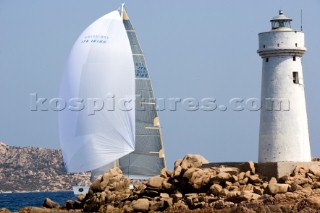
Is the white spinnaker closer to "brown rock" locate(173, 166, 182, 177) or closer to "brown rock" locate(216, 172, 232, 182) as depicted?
"brown rock" locate(173, 166, 182, 177)

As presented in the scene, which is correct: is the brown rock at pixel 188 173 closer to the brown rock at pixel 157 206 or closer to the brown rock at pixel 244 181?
the brown rock at pixel 157 206

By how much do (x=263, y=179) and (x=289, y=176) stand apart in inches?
38.2

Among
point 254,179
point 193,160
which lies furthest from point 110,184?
point 254,179

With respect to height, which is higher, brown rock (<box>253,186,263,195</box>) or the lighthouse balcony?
the lighthouse balcony

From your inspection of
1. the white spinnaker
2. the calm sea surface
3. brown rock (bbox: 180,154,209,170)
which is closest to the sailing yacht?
the white spinnaker

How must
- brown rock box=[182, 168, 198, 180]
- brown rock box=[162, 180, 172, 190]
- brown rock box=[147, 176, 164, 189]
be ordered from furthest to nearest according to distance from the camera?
Result: brown rock box=[147, 176, 164, 189]
brown rock box=[162, 180, 172, 190]
brown rock box=[182, 168, 198, 180]

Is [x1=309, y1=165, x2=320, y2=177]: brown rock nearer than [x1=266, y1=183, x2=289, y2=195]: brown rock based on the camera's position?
No

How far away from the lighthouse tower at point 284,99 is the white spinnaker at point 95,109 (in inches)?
323

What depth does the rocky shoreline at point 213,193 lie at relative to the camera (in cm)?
2976

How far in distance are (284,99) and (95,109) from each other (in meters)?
9.29

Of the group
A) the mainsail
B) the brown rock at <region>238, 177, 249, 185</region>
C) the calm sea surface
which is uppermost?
the mainsail

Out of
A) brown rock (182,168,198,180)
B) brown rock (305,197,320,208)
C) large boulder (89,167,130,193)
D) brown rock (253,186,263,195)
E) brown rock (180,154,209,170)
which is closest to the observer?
brown rock (305,197,320,208)

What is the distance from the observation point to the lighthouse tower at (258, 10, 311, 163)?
3272 centimetres

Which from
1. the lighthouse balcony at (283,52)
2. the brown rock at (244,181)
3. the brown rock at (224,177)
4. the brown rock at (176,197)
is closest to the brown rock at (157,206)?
the brown rock at (176,197)
